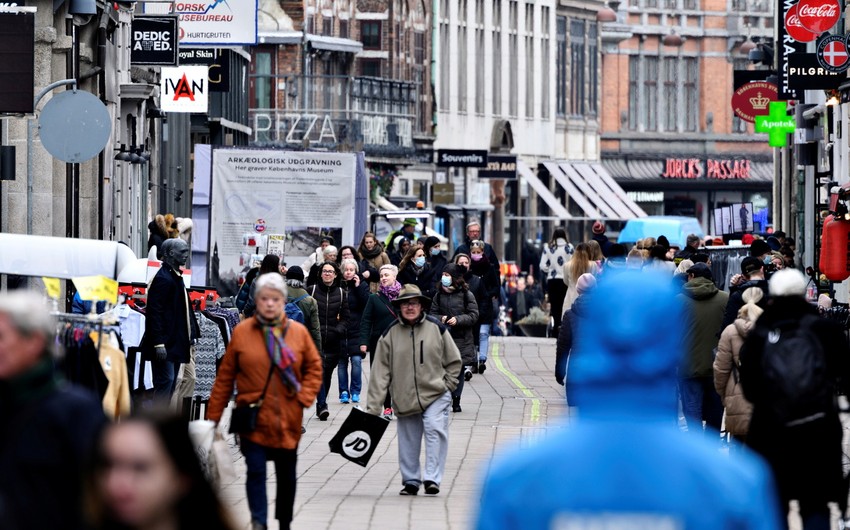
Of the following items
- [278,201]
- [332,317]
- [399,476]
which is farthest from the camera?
[278,201]

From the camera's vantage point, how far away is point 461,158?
5378 centimetres

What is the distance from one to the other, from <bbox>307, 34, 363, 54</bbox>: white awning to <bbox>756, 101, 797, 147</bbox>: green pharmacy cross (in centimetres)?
→ 1759

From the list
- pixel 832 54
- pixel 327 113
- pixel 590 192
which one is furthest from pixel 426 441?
pixel 590 192

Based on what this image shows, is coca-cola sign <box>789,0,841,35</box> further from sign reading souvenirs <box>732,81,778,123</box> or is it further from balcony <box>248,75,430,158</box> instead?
balcony <box>248,75,430,158</box>

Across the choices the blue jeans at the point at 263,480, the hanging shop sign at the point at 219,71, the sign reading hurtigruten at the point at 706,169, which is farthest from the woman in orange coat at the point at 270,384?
the sign reading hurtigruten at the point at 706,169

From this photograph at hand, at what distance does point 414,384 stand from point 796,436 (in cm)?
516

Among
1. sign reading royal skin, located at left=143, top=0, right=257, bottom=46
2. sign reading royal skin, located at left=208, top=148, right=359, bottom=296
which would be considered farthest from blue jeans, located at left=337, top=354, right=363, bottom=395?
sign reading royal skin, located at left=143, top=0, right=257, bottom=46

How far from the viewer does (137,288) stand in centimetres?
1705

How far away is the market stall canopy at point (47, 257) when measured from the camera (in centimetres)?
1269

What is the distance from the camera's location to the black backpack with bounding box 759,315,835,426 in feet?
31.1

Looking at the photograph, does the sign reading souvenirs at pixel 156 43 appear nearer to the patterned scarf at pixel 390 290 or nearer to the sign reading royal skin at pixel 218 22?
the sign reading royal skin at pixel 218 22

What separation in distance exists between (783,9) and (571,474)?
35.3 metres

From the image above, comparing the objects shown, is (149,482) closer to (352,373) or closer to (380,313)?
→ (380,313)

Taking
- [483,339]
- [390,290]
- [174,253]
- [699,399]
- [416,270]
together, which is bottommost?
[483,339]
